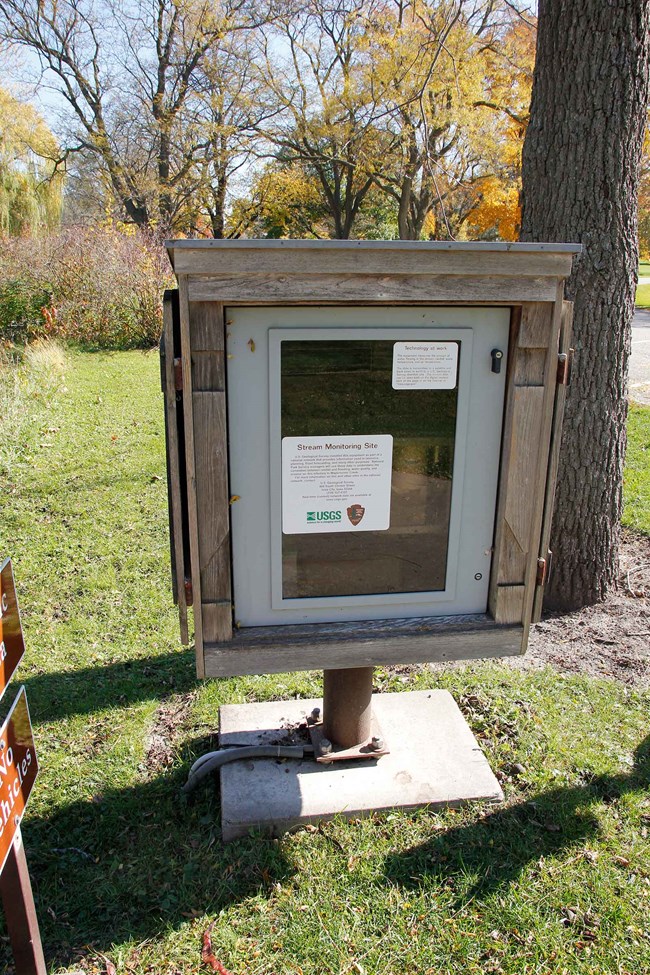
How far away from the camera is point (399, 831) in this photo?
2730mm

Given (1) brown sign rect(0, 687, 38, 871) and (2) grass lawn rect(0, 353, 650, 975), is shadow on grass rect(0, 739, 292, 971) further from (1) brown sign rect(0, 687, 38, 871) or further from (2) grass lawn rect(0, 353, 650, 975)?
(1) brown sign rect(0, 687, 38, 871)

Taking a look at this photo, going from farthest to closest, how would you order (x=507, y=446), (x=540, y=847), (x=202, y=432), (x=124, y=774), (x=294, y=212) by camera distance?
(x=294, y=212) → (x=124, y=774) → (x=540, y=847) → (x=507, y=446) → (x=202, y=432)

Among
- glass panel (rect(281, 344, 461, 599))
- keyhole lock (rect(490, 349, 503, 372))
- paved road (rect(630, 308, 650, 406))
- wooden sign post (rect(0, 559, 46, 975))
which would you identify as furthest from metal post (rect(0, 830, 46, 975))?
paved road (rect(630, 308, 650, 406))

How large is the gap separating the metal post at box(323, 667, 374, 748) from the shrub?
45.5 feet

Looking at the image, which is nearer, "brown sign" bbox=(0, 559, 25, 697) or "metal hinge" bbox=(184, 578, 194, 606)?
"brown sign" bbox=(0, 559, 25, 697)

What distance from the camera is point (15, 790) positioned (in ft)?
6.29

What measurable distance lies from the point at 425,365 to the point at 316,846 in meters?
1.75

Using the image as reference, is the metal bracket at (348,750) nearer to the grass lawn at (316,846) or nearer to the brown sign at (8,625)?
the grass lawn at (316,846)

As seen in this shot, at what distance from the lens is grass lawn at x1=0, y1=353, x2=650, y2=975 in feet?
7.52

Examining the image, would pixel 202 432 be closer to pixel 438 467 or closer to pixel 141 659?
pixel 438 467

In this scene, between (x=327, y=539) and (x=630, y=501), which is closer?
(x=327, y=539)

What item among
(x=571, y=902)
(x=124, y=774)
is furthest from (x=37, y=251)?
(x=571, y=902)

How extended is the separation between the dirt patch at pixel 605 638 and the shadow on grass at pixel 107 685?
1745 millimetres

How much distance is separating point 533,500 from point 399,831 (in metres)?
1.33
